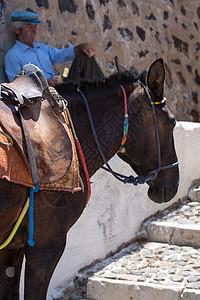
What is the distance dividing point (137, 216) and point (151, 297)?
4.70ft

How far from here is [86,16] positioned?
634 centimetres

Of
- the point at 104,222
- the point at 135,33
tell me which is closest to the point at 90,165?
the point at 104,222

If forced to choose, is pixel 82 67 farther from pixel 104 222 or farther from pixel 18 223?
pixel 18 223

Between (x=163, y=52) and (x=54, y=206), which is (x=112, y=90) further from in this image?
(x=163, y=52)

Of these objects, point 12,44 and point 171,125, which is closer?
point 171,125

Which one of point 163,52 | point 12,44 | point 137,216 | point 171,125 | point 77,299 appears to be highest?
point 163,52

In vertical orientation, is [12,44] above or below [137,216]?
above

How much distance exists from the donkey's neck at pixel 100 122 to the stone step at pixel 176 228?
270 centimetres

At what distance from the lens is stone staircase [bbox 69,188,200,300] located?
12.4 ft

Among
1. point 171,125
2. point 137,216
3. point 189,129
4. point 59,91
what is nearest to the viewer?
point 59,91

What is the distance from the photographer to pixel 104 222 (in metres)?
4.48

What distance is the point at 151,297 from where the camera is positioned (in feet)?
12.4

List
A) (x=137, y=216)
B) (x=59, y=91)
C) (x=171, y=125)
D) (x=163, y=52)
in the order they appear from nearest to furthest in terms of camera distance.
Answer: (x=59, y=91) → (x=171, y=125) → (x=137, y=216) → (x=163, y=52)

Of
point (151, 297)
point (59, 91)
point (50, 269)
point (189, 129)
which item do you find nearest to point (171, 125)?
point (59, 91)
